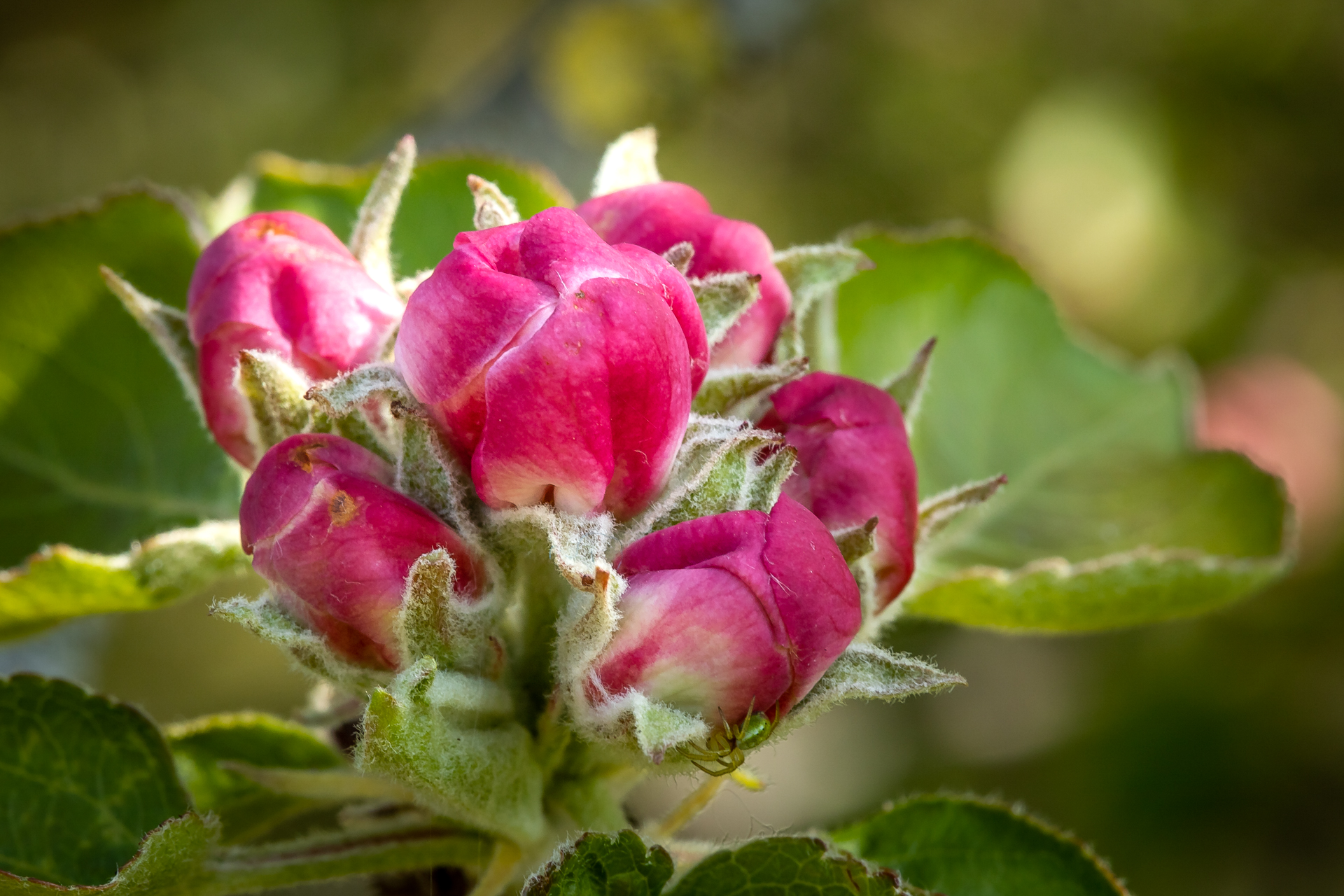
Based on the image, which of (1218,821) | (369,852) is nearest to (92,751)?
(369,852)

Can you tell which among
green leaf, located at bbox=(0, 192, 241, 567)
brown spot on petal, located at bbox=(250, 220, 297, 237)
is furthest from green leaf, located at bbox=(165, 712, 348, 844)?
brown spot on petal, located at bbox=(250, 220, 297, 237)

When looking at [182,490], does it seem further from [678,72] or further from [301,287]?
[678,72]

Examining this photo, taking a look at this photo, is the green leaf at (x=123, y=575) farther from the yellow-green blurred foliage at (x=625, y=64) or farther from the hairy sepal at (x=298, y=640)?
the yellow-green blurred foliage at (x=625, y=64)

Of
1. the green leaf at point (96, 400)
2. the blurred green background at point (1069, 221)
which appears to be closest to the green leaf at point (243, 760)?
the green leaf at point (96, 400)

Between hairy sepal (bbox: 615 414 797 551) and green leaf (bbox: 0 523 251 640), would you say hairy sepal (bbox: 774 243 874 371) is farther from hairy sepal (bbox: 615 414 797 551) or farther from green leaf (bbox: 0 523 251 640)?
green leaf (bbox: 0 523 251 640)

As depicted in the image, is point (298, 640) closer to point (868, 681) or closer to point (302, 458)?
point (302, 458)

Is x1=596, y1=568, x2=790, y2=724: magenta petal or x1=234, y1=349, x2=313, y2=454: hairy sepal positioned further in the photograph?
x1=234, y1=349, x2=313, y2=454: hairy sepal
